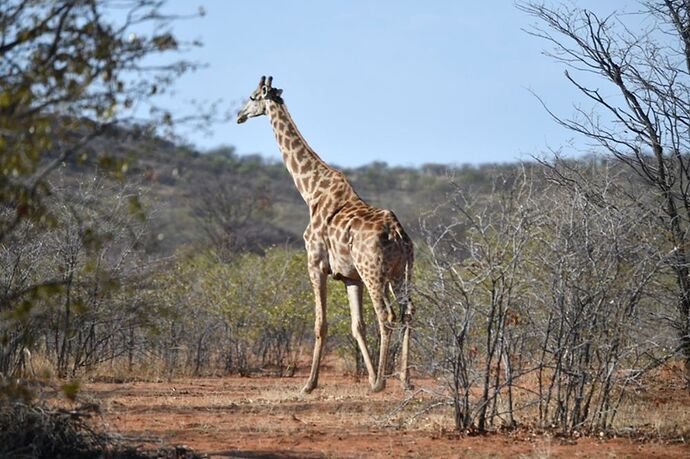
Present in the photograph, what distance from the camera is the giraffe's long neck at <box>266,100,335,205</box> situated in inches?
496

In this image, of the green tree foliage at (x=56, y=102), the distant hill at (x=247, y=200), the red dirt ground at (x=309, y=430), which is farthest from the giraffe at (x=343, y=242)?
the distant hill at (x=247, y=200)

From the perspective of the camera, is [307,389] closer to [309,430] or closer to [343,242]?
[343,242]

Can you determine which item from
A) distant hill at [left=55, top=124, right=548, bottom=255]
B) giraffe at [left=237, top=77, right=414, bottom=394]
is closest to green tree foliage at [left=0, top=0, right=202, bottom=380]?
giraffe at [left=237, top=77, right=414, bottom=394]

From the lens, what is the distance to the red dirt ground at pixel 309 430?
7551mm

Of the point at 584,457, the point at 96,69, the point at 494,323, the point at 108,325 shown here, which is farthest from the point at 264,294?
the point at 96,69

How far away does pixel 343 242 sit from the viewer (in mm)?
11602

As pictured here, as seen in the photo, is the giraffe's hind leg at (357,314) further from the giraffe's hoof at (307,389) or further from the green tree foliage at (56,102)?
the green tree foliage at (56,102)

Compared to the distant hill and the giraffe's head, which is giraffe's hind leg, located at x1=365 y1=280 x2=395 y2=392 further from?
the distant hill

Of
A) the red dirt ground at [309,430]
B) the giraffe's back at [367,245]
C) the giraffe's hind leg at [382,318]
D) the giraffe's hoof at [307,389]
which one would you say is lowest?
the red dirt ground at [309,430]

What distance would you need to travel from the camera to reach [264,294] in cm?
1576

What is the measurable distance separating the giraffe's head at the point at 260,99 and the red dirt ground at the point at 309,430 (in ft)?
12.0

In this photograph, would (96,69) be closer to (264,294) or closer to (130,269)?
(130,269)

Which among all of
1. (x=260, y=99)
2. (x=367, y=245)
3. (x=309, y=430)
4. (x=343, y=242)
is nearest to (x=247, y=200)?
(x=260, y=99)

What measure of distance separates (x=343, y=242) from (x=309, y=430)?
3394mm
